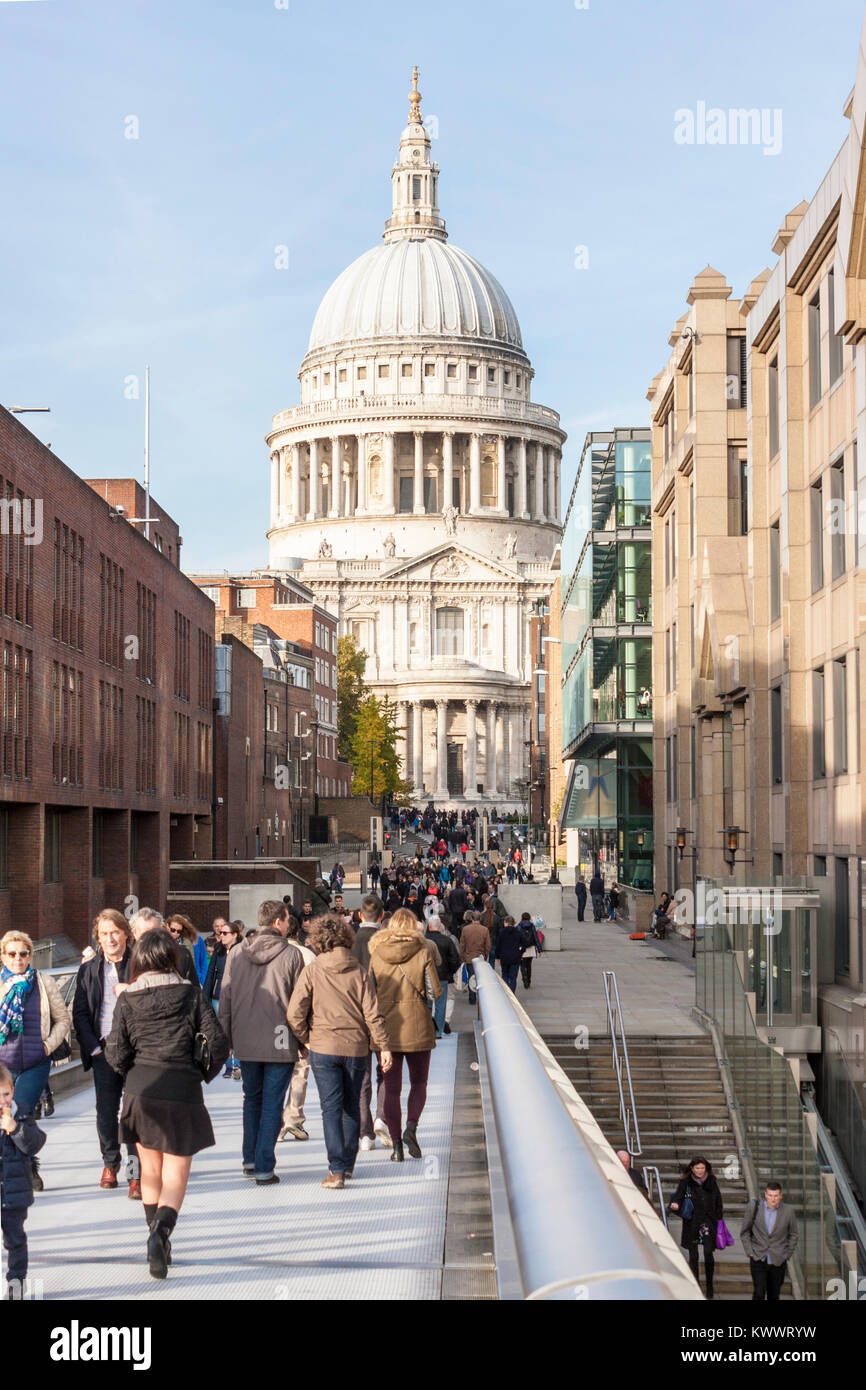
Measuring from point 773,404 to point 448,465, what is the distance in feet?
452

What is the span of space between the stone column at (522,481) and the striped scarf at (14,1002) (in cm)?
16205

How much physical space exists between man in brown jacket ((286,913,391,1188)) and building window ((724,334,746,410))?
28.9 metres

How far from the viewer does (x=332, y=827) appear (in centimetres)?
9194

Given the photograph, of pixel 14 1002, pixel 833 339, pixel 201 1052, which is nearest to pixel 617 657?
pixel 833 339

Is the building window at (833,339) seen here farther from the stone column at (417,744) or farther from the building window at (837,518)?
the stone column at (417,744)

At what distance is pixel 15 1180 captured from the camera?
7941 millimetres

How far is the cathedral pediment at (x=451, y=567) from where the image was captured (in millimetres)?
152625

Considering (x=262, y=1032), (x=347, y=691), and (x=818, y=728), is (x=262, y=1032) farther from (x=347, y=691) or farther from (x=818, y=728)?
(x=347, y=691)

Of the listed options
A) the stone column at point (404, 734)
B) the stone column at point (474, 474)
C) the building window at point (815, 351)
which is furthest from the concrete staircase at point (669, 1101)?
the stone column at point (474, 474)

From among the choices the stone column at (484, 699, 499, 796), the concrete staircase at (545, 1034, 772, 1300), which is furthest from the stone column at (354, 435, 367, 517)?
the concrete staircase at (545, 1034, 772, 1300)

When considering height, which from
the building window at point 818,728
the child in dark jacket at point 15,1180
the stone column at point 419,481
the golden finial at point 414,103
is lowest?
the child in dark jacket at point 15,1180

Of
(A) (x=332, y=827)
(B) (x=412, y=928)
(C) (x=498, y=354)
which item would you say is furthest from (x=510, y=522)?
(B) (x=412, y=928)
